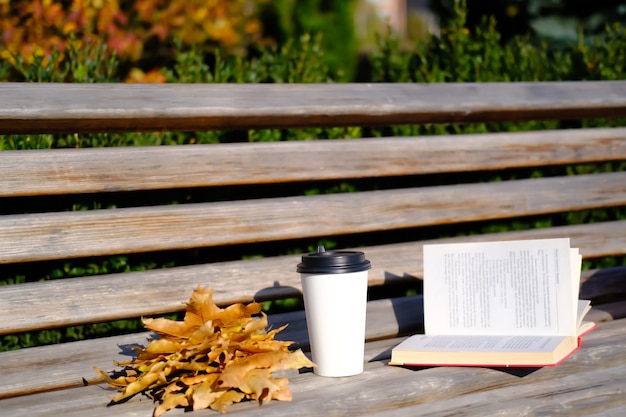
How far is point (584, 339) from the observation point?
7.04ft

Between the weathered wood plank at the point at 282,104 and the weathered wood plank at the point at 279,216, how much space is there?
0.71 feet

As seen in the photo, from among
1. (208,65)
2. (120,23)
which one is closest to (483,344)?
(208,65)

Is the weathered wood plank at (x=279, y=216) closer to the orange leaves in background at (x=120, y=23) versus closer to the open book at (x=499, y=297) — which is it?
the open book at (x=499, y=297)

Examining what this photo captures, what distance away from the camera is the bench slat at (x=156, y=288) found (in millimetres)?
2037

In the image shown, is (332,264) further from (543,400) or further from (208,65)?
(208,65)

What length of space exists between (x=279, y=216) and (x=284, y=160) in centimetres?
15

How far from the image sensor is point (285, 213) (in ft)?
7.70

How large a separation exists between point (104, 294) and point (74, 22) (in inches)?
108

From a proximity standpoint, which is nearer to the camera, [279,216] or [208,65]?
[279,216]

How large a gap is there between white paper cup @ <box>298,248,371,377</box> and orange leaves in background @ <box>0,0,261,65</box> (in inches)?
95.8

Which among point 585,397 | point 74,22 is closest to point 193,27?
point 74,22

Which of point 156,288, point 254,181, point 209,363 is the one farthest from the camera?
point 254,181

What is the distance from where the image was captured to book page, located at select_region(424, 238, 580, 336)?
2035mm

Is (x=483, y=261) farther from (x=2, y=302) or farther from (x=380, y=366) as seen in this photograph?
(x=2, y=302)
